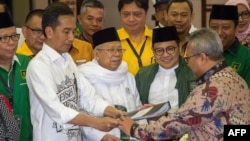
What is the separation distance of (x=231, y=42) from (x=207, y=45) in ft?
4.02

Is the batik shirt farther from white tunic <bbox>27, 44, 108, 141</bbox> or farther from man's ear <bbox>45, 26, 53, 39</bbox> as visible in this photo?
man's ear <bbox>45, 26, 53, 39</bbox>

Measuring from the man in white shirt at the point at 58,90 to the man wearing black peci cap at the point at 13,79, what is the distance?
0.13m

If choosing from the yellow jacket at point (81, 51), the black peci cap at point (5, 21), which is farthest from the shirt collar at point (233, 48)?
the black peci cap at point (5, 21)

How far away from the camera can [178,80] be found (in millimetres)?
3512

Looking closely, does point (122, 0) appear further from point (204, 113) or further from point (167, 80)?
point (204, 113)

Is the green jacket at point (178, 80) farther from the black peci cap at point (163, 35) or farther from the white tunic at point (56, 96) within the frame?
the white tunic at point (56, 96)

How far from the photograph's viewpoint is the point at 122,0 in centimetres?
413

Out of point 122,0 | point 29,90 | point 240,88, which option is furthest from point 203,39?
point 122,0

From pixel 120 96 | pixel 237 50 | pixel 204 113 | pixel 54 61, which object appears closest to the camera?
pixel 204 113

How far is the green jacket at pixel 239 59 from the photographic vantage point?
392 centimetres

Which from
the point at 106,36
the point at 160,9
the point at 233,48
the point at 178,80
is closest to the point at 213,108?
the point at 178,80

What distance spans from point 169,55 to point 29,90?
97 cm

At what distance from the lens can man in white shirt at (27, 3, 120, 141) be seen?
2.95 meters

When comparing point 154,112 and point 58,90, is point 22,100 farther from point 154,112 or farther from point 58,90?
point 154,112
